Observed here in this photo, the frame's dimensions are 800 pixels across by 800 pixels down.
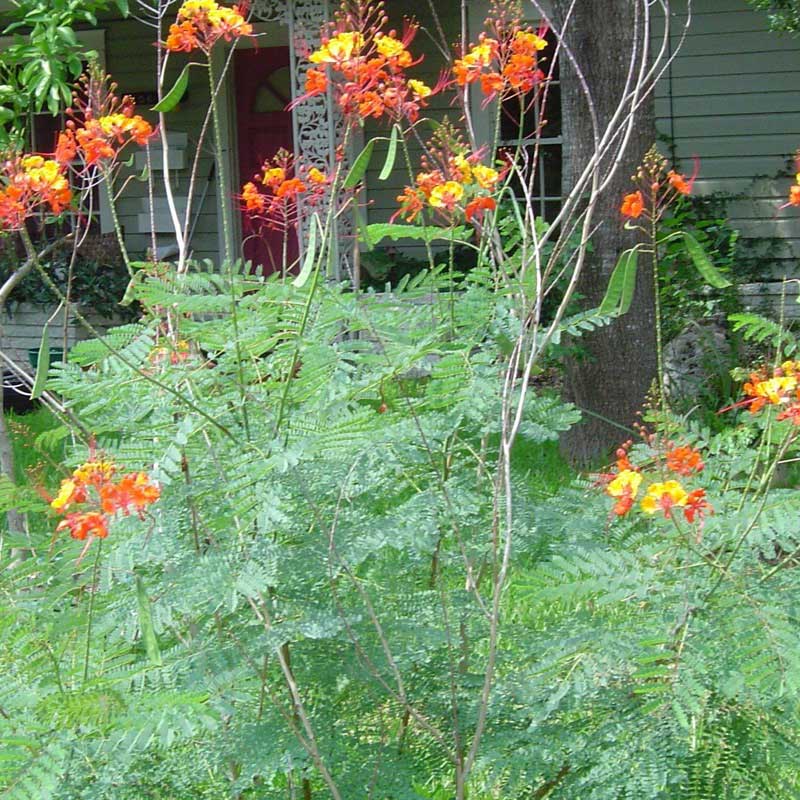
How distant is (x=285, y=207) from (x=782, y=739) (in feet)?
4.80

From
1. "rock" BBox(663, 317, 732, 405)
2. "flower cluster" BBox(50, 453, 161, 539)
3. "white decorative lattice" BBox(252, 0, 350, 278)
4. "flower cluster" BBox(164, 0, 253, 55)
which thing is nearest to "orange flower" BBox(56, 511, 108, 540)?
"flower cluster" BBox(50, 453, 161, 539)

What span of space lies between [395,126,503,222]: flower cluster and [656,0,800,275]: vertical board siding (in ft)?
26.4

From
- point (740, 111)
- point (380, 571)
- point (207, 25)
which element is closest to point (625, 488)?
point (380, 571)

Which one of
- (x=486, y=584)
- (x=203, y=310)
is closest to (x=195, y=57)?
(x=486, y=584)

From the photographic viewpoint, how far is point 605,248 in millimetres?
6414

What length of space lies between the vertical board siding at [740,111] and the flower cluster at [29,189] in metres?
8.40

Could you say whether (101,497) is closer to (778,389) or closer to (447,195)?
(447,195)

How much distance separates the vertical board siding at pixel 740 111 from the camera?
9.87 meters

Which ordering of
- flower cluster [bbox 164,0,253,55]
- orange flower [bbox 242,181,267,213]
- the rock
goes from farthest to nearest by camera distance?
the rock, orange flower [bbox 242,181,267,213], flower cluster [bbox 164,0,253,55]

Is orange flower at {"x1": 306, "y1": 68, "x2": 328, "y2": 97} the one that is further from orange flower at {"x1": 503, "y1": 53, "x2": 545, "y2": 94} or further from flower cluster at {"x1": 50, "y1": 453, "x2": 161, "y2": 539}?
flower cluster at {"x1": 50, "y1": 453, "x2": 161, "y2": 539}

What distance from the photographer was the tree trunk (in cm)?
→ 627

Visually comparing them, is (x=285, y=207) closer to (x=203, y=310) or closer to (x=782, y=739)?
(x=203, y=310)

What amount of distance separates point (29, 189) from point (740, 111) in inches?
347

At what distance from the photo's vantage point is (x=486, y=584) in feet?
12.9
